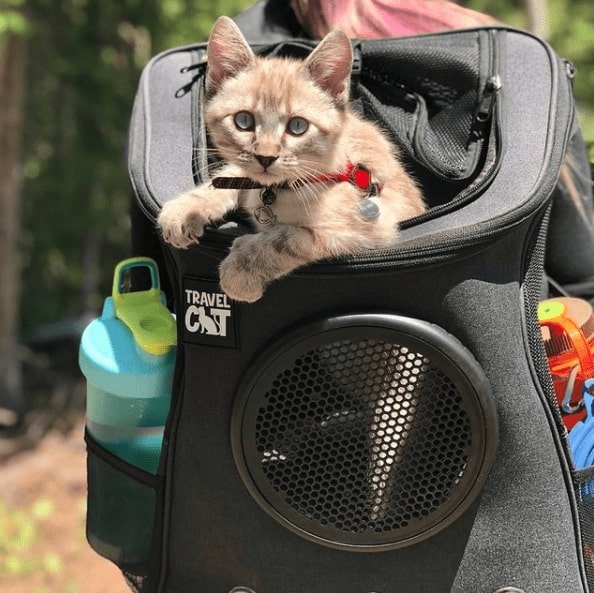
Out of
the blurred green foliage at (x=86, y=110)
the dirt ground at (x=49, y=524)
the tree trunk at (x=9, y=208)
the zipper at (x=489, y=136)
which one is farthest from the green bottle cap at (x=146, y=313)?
the tree trunk at (x=9, y=208)

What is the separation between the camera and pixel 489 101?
1.51 metres

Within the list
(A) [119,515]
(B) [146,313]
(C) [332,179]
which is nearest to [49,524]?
(A) [119,515]

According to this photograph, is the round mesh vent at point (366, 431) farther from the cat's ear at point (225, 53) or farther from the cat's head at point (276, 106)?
the cat's ear at point (225, 53)

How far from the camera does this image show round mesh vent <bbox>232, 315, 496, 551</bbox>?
1.32 m

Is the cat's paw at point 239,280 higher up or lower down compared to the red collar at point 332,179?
lower down

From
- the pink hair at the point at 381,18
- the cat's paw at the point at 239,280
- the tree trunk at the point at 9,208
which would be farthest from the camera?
the tree trunk at the point at 9,208

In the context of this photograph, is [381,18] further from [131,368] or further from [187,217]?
[131,368]

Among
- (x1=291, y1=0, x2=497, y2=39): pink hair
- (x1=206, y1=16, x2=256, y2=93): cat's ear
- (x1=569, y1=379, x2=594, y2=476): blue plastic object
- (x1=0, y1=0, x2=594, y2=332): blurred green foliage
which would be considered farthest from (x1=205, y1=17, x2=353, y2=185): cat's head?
(x1=0, y1=0, x2=594, y2=332): blurred green foliage

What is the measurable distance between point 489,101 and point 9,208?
240 centimetres

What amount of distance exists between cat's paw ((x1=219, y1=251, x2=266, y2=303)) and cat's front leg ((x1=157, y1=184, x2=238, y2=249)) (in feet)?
0.25

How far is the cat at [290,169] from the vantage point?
1.37m

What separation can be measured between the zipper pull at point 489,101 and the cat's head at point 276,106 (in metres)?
0.23

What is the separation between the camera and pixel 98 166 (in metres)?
3.86

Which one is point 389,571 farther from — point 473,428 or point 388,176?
point 388,176
